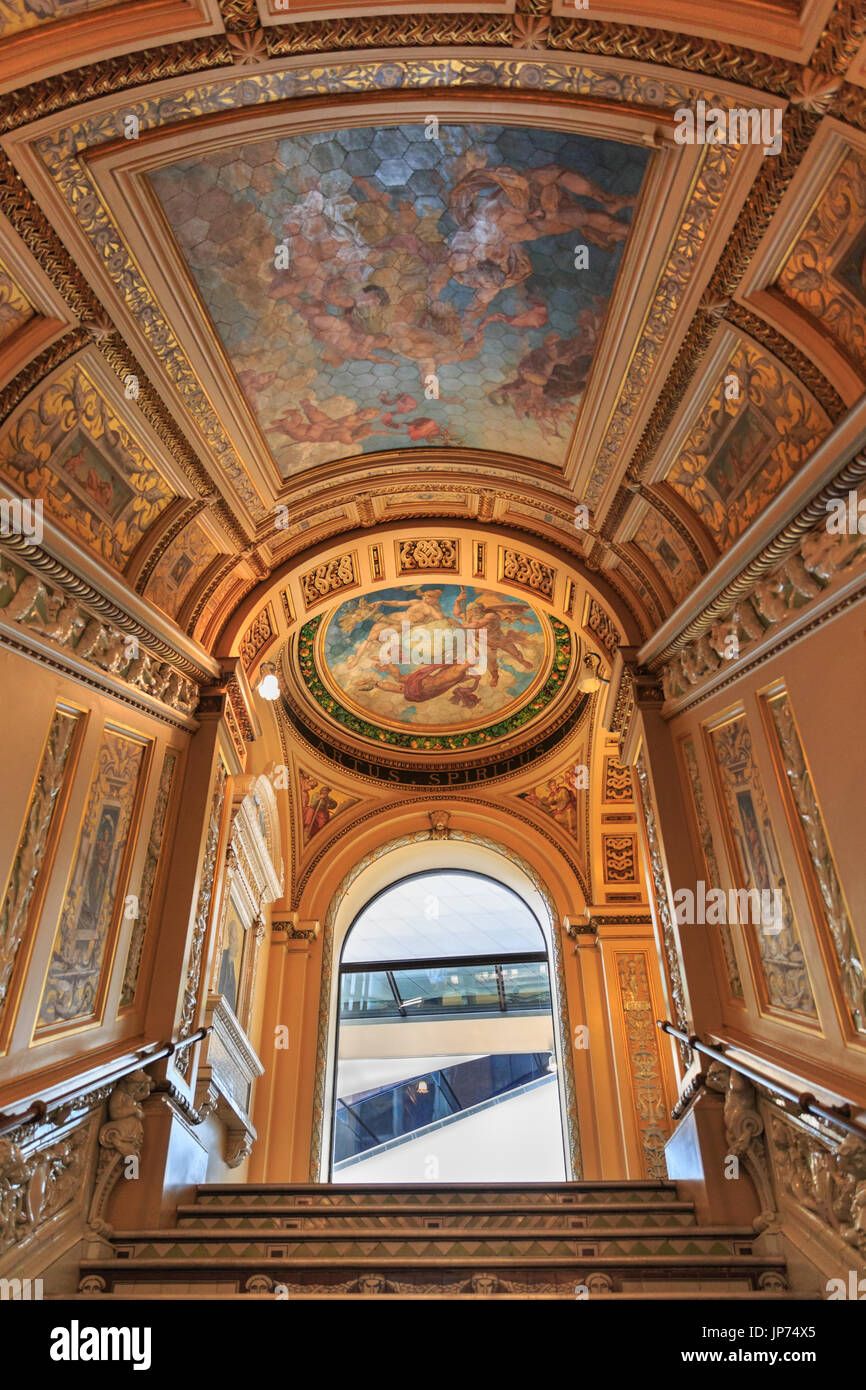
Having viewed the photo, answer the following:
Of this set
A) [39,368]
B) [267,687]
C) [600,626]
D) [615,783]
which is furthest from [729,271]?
[615,783]

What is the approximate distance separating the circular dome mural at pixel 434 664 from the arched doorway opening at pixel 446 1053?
4.81 meters

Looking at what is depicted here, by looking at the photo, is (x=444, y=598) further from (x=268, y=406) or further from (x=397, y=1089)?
(x=397, y=1089)

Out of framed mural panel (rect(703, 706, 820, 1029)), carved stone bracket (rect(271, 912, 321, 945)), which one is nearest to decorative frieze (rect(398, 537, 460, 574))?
framed mural panel (rect(703, 706, 820, 1029))

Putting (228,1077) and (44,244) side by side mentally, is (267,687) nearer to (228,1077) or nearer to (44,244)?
(228,1077)

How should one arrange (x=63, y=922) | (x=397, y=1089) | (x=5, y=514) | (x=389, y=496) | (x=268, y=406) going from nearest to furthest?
(x=5, y=514) → (x=63, y=922) → (x=268, y=406) → (x=389, y=496) → (x=397, y=1089)

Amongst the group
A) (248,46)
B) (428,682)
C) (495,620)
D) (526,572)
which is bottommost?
(248,46)

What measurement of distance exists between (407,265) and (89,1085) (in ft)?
18.3

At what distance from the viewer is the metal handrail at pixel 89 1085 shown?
420 centimetres

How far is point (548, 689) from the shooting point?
1356 cm

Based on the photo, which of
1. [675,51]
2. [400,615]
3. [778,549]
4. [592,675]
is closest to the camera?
[675,51]

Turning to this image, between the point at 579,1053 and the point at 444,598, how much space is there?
254 inches

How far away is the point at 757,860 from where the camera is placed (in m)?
5.98

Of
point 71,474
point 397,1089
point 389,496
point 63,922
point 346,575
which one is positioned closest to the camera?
point 63,922

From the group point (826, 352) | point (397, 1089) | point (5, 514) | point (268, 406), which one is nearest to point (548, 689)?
point (268, 406)
